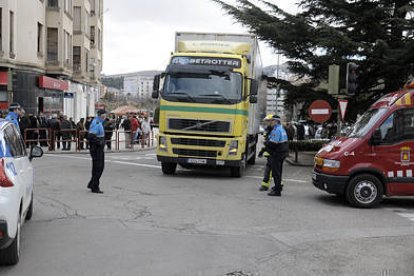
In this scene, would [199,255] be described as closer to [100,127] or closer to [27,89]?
[100,127]

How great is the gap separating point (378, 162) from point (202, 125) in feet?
16.8

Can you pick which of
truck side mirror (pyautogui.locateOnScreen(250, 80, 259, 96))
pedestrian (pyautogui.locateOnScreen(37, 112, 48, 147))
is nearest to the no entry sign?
truck side mirror (pyautogui.locateOnScreen(250, 80, 259, 96))

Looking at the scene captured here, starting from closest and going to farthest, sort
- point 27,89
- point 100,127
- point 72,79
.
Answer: point 100,127 < point 27,89 < point 72,79

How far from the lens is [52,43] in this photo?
37219mm

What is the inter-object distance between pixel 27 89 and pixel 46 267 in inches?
1052

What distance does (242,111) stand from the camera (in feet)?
48.3

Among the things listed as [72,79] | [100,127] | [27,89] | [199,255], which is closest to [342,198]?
[100,127]

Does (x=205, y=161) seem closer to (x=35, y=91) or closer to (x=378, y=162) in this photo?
(x=378, y=162)

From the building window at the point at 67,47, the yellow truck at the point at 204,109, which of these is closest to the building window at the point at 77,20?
the building window at the point at 67,47

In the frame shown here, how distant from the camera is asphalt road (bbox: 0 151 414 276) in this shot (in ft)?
20.6

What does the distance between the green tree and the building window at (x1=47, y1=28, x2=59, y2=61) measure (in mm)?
20469

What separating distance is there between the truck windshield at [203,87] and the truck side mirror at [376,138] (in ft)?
14.9

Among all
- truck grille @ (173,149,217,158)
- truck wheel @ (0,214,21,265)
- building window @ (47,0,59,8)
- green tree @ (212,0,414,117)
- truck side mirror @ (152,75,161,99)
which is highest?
building window @ (47,0,59,8)

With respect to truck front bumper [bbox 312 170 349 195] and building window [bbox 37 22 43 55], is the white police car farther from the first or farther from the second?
building window [bbox 37 22 43 55]
